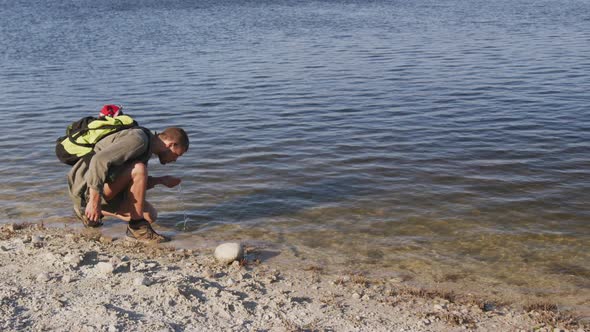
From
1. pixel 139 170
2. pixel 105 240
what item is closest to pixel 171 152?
pixel 139 170

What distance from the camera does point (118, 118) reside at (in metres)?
A: 6.79

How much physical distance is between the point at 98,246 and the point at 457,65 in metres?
15.7

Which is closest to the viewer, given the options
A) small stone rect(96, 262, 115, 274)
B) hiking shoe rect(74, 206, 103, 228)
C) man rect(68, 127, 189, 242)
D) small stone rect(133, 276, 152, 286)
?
small stone rect(133, 276, 152, 286)

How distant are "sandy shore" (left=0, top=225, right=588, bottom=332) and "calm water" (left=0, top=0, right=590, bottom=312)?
25.0 inches

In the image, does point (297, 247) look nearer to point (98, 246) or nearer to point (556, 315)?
point (98, 246)

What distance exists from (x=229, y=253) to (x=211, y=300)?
1.19 m

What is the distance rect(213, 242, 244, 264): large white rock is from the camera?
6.77 m

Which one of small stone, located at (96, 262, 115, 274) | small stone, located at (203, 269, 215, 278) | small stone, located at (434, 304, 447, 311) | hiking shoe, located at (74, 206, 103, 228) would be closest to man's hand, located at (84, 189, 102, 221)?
small stone, located at (96, 262, 115, 274)

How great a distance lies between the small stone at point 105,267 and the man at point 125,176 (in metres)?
0.64

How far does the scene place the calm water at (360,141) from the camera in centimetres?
756

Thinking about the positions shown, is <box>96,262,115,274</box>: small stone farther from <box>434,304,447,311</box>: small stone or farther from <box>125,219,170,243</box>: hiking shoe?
<box>434,304,447,311</box>: small stone

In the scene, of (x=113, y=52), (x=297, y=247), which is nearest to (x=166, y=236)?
(x=297, y=247)

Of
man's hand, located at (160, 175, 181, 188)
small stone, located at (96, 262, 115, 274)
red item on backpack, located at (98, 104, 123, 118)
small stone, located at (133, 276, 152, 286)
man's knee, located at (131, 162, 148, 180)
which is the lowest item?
small stone, located at (96, 262, 115, 274)

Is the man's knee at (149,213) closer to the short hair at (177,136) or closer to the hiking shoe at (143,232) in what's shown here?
the hiking shoe at (143,232)
